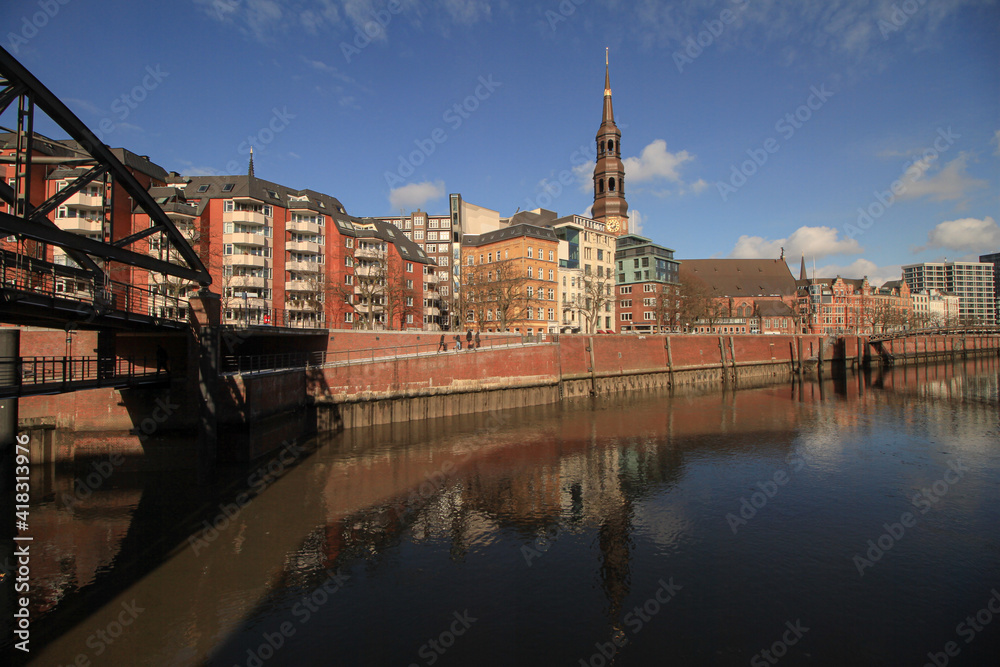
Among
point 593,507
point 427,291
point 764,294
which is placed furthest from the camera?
point 764,294

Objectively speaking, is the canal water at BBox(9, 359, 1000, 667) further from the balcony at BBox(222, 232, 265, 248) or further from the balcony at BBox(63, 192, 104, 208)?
the balcony at BBox(222, 232, 265, 248)

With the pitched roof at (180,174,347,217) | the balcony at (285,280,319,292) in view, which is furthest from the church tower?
the balcony at (285,280,319,292)

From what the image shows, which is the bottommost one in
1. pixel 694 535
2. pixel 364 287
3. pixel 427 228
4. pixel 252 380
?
pixel 694 535

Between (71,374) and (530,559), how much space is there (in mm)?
14095

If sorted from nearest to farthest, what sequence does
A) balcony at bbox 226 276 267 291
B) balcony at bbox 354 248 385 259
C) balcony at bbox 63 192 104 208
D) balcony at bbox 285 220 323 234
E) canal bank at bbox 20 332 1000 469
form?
canal bank at bbox 20 332 1000 469, balcony at bbox 63 192 104 208, balcony at bbox 226 276 267 291, balcony at bbox 285 220 323 234, balcony at bbox 354 248 385 259

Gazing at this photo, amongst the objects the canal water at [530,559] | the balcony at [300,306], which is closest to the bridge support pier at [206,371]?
the canal water at [530,559]

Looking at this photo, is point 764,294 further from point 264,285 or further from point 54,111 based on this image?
point 54,111

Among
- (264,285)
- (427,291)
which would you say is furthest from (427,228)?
(264,285)

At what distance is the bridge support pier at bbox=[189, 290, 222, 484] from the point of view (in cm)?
2042

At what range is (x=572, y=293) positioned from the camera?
7406 cm

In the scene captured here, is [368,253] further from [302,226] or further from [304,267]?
[304,267]

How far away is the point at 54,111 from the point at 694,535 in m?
21.5

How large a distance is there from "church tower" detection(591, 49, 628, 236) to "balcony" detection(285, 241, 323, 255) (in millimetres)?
47914

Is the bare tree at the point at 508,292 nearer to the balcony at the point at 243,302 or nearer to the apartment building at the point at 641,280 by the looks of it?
the balcony at the point at 243,302
